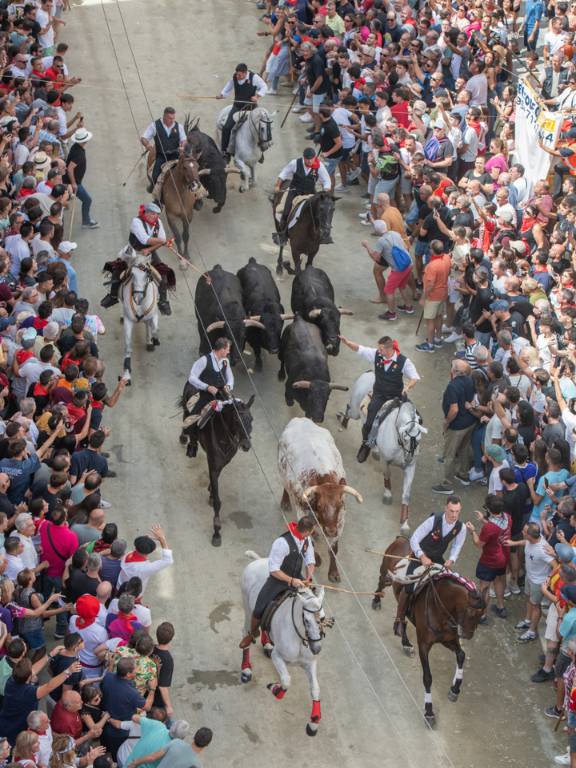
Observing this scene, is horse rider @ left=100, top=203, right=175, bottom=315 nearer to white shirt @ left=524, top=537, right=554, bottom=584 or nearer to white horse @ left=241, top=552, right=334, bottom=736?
white horse @ left=241, top=552, right=334, bottom=736

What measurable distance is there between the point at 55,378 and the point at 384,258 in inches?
236

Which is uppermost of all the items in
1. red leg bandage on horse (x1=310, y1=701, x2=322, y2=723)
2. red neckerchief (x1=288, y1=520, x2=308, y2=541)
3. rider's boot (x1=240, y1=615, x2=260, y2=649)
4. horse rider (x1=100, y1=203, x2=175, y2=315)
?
horse rider (x1=100, y1=203, x2=175, y2=315)

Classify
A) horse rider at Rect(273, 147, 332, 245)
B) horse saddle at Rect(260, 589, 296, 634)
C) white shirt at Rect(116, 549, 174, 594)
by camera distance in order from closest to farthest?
1. horse saddle at Rect(260, 589, 296, 634)
2. white shirt at Rect(116, 549, 174, 594)
3. horse rider at Rect(273, 147, 332, 245)

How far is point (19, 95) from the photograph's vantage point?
21078 mm

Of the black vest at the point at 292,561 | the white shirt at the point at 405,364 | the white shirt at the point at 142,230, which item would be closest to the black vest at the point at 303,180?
the white shirt at the point at 142,230

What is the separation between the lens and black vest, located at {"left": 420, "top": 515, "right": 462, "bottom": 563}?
14.1m

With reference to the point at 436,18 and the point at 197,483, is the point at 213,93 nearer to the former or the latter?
the point at 436,18

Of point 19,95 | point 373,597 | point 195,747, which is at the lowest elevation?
point 373,597

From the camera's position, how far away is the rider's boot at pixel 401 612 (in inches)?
551

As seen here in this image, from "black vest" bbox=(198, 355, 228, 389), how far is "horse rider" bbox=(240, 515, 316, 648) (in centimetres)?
293

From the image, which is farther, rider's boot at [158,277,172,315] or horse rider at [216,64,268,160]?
horse rider at [216,64,268,160]

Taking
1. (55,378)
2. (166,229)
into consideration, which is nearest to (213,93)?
(166,229)

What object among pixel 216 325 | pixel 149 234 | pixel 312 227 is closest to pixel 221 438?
pixel 216 325

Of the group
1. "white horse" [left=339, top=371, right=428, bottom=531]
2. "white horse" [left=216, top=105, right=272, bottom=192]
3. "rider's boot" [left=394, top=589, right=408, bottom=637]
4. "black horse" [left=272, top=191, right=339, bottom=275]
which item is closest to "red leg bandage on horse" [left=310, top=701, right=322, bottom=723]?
"rider's boot" [left=394, top=589, right=408, bottom=637]
